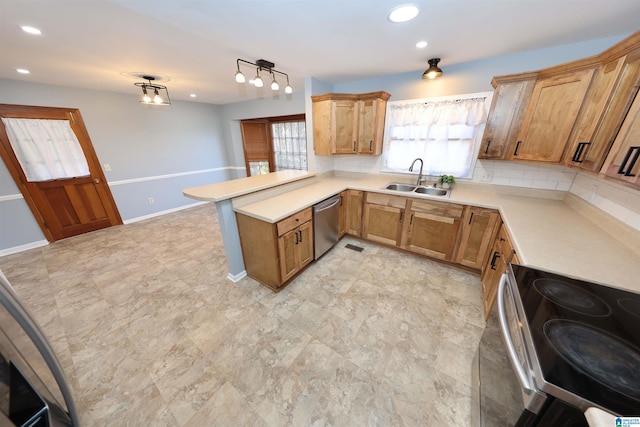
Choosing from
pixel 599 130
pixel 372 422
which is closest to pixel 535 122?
pixel 599 130

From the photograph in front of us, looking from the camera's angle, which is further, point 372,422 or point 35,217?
point 35,217

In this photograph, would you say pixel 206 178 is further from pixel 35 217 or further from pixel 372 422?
pixel 372 422

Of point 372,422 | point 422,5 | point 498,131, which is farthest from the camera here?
point 498,131

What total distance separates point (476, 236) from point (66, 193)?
618cm

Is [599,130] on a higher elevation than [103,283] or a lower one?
higher

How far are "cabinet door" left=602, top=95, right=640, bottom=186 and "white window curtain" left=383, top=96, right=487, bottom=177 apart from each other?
1328mm

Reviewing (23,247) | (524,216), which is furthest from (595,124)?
(23,247)

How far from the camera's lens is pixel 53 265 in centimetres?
279

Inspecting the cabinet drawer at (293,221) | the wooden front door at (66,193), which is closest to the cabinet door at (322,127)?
the cabinet drawer at (293,221)

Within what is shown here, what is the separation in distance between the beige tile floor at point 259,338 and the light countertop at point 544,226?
0.88 meters

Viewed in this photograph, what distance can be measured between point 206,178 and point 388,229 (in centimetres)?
477

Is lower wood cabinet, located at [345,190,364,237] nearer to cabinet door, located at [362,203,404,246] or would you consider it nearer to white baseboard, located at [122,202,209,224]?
cabinet door, located at [362,203,404,246]

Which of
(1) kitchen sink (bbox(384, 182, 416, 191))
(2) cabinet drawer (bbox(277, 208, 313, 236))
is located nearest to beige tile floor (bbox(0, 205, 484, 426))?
(2) cabinet drawer (bbox(277, 208, 313, 236))

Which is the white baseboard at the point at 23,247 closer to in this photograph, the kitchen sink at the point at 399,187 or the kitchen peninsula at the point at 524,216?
the kitchen peninsula at the point at 524,216
